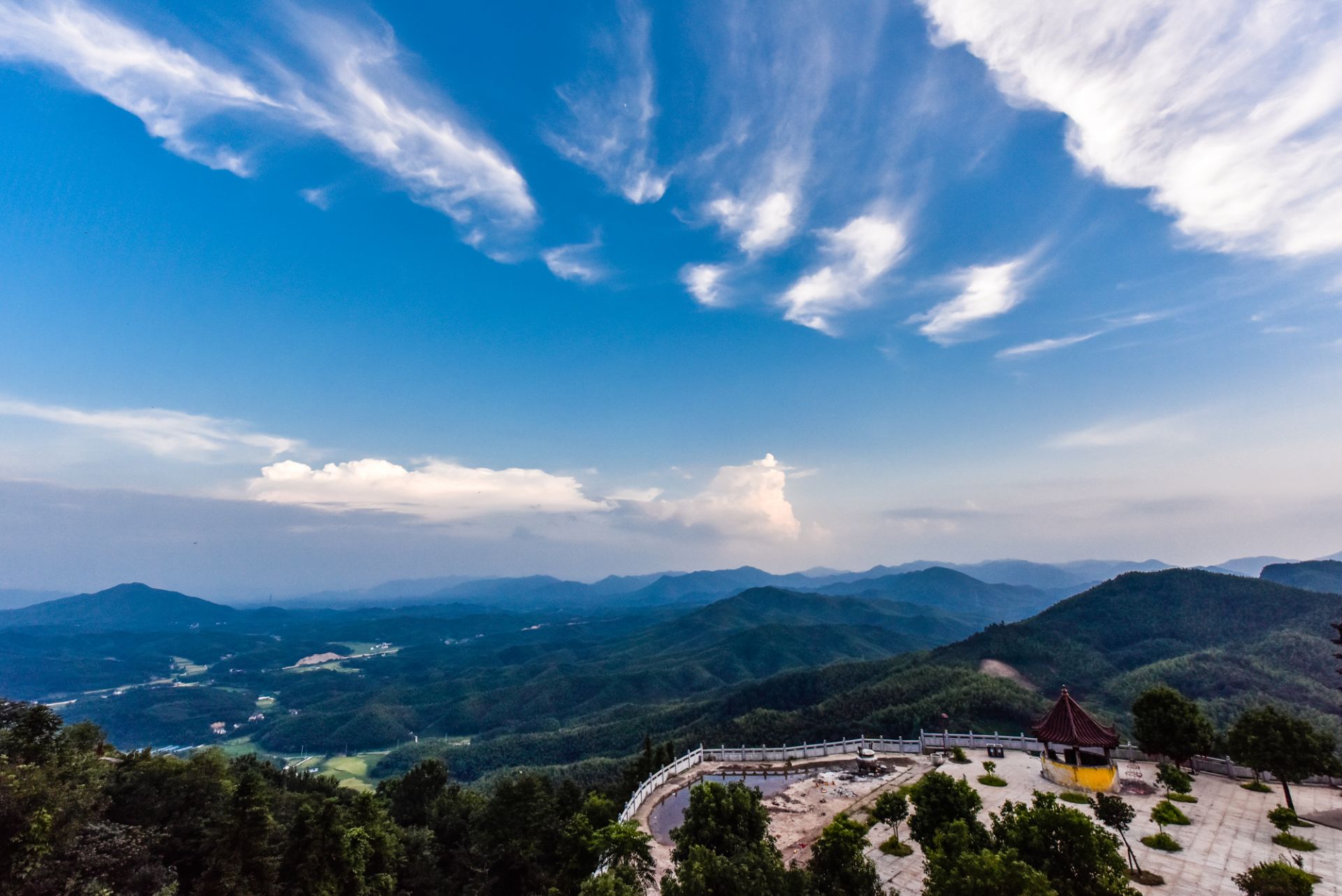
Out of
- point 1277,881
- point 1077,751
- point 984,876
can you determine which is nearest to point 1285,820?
point 1077,751

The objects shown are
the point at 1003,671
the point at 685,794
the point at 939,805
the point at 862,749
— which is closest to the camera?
the point at 939,805

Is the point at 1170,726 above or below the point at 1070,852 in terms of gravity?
below

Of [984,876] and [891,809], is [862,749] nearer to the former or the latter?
[891,809]

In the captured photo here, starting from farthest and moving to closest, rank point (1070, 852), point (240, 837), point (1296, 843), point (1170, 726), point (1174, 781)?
point (1170, 726)
point (1174, 781)
point (240, 837)
point (1296, 843)
point (1070, 852)

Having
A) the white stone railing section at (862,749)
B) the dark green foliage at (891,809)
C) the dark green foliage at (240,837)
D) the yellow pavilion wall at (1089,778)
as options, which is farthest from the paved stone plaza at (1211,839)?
the dark green foliage at (240,837)

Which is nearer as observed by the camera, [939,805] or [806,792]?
[939,805]

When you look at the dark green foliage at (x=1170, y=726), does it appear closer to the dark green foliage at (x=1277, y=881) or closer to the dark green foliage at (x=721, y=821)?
the dark green foliage at (x=1277, y=881)

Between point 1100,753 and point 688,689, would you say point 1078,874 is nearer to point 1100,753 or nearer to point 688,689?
point 1100,753
